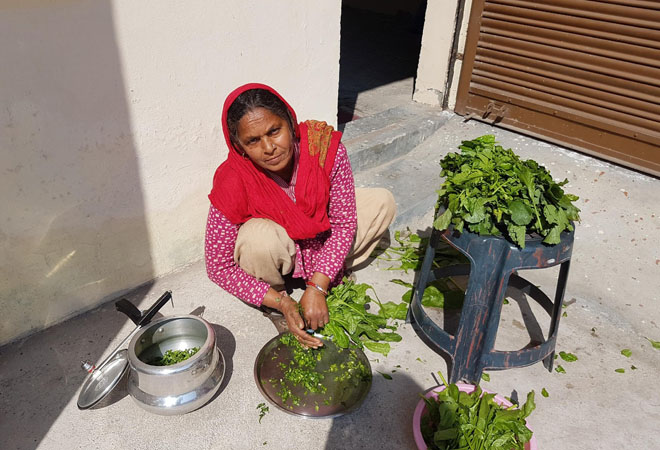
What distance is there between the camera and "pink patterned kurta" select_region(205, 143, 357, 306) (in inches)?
87.8

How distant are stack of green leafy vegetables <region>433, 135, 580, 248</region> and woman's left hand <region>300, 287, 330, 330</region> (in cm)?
64

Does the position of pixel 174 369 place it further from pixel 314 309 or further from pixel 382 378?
pixel 382 378

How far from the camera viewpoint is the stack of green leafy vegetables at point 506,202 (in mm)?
1808

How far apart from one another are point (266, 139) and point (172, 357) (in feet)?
3.46

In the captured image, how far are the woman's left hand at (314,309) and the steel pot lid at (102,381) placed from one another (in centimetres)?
82

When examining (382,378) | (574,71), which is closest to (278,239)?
(382,378)

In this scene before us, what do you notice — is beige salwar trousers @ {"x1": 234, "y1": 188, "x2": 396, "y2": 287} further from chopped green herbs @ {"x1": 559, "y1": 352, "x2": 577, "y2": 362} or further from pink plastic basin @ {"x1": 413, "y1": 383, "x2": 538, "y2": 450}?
chopped green herbs @ {"x1": 559, "y1": 352, "x2": 577, "y2": 362}

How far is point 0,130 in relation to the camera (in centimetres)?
194

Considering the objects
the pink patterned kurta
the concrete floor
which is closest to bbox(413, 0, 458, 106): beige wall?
the concrete floor

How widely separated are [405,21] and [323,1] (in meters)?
5.73

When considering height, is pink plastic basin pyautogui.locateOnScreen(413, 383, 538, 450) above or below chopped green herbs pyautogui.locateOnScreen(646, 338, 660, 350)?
above

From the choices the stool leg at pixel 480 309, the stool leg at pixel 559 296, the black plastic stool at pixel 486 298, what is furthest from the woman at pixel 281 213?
the stool leg at pixel 559 296

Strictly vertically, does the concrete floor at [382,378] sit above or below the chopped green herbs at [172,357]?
below

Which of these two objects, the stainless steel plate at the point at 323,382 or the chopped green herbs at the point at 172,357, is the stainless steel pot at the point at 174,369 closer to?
the chopped green herbs at the point at 172,357
